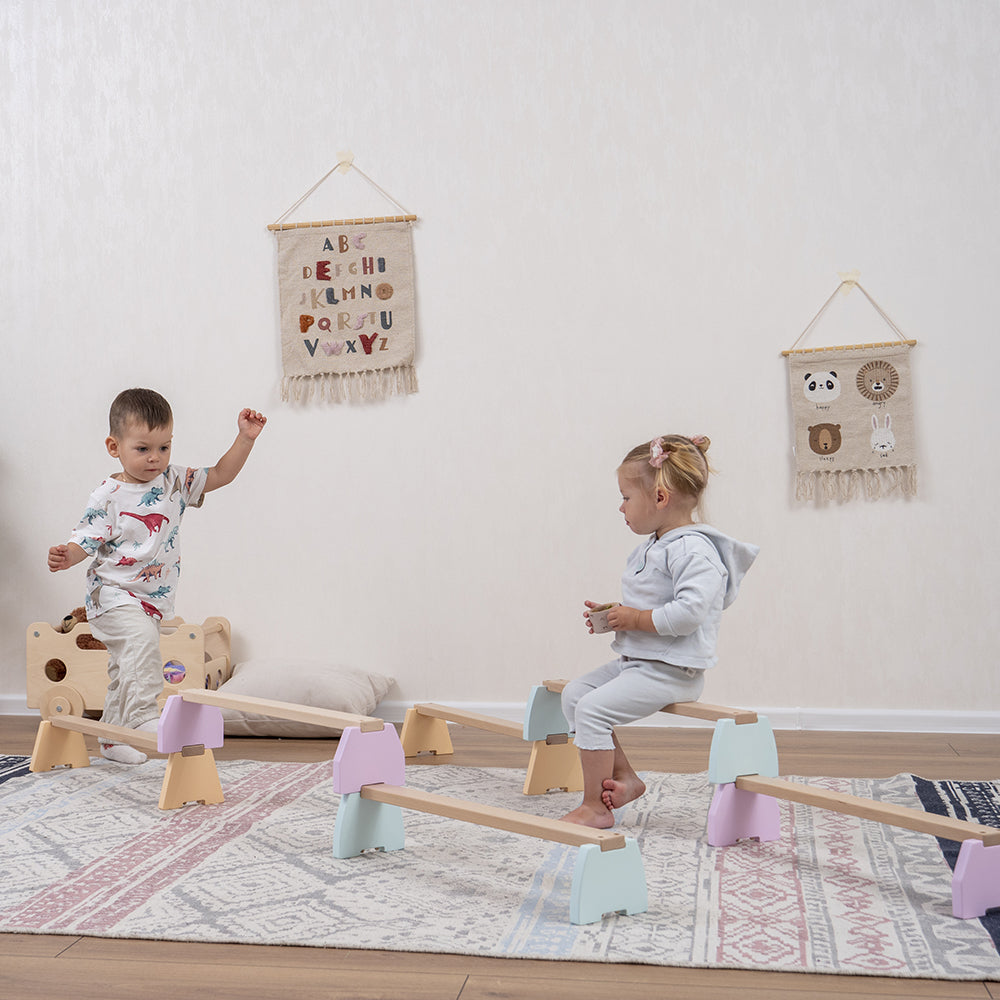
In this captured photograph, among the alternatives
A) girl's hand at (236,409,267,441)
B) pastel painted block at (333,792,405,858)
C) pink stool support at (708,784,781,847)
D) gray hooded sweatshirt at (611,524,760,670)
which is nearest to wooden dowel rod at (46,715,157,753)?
pastel painted block at (333,792,405,858)

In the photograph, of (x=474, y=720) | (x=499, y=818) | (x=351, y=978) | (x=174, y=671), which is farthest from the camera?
(x=174, y=671)

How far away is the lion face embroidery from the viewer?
2777mm

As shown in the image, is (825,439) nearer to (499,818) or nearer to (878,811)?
(878,811)

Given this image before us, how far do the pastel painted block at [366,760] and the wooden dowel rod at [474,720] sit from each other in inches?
18.0

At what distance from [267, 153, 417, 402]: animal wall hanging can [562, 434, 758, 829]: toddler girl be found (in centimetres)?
122

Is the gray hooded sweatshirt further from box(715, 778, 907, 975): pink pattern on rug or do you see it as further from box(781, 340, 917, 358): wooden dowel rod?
box(781, 340, 917, 358): wooden dowel rod

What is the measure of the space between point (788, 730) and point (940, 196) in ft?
4.59

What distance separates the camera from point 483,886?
1536 millimetres

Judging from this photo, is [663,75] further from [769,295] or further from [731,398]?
[731,398]

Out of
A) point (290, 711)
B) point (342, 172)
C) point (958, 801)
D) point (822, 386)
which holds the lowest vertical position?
point (958, 801)

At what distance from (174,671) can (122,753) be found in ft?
1.23

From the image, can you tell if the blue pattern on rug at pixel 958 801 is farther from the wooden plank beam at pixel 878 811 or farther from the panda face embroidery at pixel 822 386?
the panda face embroidery at pixel 822 386

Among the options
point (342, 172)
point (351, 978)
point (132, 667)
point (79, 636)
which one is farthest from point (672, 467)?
point (79, 636)

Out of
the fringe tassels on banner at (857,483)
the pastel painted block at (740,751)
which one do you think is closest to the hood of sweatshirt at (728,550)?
the pastel painted block at (740,751)
